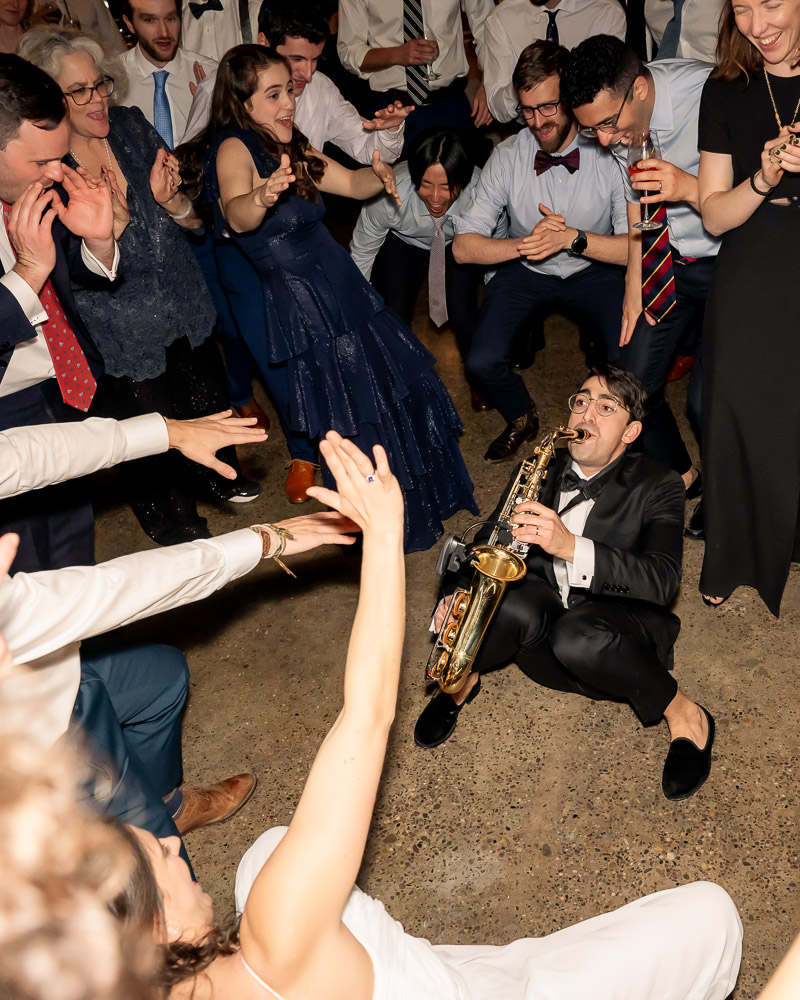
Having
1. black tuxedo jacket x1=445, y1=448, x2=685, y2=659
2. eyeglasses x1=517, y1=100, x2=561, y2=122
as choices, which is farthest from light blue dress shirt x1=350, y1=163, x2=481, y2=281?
black tuxedo jacket x1=445, y1=448, x2=685, y2=659

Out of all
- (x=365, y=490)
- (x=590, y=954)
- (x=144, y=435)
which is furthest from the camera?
(x=144, y=435)

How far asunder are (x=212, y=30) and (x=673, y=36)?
7.57ft

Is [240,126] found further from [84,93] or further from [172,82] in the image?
[172,82]

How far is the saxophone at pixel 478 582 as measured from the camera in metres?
2.60

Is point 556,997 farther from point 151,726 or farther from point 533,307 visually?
point 533,307

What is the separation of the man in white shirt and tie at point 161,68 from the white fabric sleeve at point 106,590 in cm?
272

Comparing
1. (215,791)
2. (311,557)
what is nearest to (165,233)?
(311,557)

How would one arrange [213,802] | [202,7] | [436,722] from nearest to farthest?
[213,802], [436,722], [202,7]

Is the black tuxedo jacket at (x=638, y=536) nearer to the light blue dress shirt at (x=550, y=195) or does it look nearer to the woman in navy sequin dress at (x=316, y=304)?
the woman in navy sequin dress at (x=316, y=304)

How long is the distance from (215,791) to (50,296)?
1.58 m

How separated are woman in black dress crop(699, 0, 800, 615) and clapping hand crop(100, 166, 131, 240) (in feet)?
6.32

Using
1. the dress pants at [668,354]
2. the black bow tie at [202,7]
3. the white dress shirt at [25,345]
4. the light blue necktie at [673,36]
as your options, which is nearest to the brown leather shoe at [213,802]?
the white dress shirt at [25,345]

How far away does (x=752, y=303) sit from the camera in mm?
2822

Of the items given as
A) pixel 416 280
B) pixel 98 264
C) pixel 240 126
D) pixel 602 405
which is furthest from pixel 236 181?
pixel 602 405
